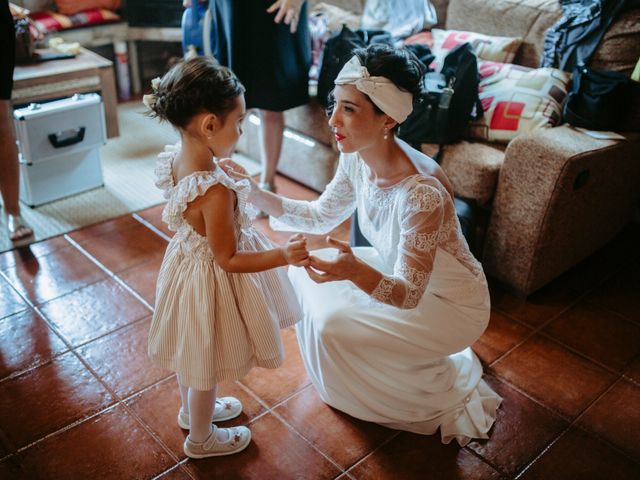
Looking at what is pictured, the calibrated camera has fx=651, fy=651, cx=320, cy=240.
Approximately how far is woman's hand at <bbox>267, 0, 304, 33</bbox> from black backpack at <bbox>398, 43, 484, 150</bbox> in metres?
0.60

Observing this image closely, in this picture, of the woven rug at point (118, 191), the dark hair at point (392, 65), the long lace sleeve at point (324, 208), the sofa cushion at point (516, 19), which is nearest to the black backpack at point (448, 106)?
the sofa cushion at point (516, 19)

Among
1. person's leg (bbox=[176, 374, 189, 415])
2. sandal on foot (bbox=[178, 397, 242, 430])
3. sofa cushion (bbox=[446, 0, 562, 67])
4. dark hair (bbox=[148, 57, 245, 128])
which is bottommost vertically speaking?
sandal on foot (bbox=[178, 397, 242, 430])

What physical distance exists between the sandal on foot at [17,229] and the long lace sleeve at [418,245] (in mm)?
1789

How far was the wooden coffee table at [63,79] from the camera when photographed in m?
3.14

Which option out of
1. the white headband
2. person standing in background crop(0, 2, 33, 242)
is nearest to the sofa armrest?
the white headband

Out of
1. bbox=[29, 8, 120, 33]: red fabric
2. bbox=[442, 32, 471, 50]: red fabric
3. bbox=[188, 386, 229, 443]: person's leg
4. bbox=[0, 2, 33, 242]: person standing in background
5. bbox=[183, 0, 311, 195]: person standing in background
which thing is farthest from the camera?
bbox=[29, 8, 120, 33]: red fabric

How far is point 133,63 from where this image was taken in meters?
4.46

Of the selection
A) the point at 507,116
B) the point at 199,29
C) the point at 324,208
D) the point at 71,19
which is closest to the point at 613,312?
the point at 507,116

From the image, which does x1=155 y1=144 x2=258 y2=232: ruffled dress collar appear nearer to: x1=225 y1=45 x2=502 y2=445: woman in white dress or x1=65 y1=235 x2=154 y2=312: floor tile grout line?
x1=225 y1=45 x2=502 y2=445: woman in white dress

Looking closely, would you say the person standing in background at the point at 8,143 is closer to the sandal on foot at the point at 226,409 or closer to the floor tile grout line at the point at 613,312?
the sandal on foot at the point at 226,409

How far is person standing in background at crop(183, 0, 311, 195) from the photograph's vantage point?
8.61ft

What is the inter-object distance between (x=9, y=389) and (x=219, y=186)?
3.49 ft

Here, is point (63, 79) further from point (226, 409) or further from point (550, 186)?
point (550, 186)

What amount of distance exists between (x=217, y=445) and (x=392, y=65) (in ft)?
3.58
